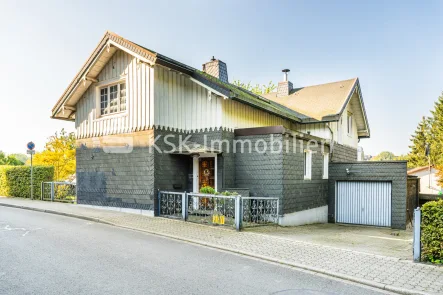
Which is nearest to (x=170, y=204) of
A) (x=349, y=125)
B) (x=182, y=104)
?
(x=182, y=104)

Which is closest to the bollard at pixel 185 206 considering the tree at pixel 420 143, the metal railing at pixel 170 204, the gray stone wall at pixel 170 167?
the metal railing at pixel 170 204

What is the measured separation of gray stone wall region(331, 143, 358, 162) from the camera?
17.8m

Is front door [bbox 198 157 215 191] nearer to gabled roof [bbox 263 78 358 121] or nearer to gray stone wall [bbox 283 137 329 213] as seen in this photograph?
gray stone wall [bbox 283 137 329 213]

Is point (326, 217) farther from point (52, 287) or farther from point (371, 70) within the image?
point (52, 287)

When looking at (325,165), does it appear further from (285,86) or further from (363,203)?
(285,86)

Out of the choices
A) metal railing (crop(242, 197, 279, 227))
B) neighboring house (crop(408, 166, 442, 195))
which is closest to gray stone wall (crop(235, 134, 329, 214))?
metal railing (crop(242, 197, 279, 227))

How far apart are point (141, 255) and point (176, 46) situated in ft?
44.7

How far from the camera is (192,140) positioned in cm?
1314

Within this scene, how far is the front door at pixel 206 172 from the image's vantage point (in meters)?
12.9

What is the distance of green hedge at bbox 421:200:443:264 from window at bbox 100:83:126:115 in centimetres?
1139

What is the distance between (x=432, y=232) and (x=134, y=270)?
6090 millimetres

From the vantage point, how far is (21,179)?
17.8m

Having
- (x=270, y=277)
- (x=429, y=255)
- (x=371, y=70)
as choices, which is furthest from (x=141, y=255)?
(x=371, y=70)

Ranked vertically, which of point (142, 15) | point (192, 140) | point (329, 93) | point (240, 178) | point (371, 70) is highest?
point (142, 15)
